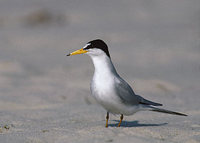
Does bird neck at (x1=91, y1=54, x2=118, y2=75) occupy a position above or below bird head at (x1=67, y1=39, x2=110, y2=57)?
below

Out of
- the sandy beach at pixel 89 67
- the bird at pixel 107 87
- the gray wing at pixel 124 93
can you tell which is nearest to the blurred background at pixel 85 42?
the sandy beach at pixel 89 67

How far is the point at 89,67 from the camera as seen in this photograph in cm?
1094

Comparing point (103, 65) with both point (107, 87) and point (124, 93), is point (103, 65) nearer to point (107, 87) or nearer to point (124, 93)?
point (107, 87)

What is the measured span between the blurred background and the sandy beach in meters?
0.02

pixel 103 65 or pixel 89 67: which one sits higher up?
pixel 103 65

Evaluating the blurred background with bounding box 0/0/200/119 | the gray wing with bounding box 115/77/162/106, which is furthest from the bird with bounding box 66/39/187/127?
the blurred background with bounding box 0/0/200/119

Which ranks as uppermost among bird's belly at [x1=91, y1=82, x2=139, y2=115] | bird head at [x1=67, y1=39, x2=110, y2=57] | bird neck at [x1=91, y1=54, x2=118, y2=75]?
bird head at [x1=67, y1=39, x2=110, y2=57]

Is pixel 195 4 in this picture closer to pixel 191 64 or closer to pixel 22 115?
pixel 191 64

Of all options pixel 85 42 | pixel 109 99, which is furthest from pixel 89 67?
pixel 109 99

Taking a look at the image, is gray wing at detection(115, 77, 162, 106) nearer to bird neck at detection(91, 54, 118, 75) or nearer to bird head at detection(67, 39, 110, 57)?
bird neck at detection(91, 54, 118, 75)

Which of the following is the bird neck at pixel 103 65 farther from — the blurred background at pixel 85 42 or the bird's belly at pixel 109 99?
the blurred background at pixel 85 42

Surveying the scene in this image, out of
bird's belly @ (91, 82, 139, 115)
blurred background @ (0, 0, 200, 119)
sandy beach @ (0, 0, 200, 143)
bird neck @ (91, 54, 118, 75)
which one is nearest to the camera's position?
bird's belly @ (91, 82, 139, 115)

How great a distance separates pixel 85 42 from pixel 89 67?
3.40 meters

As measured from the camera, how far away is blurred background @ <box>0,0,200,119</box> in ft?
27.5
